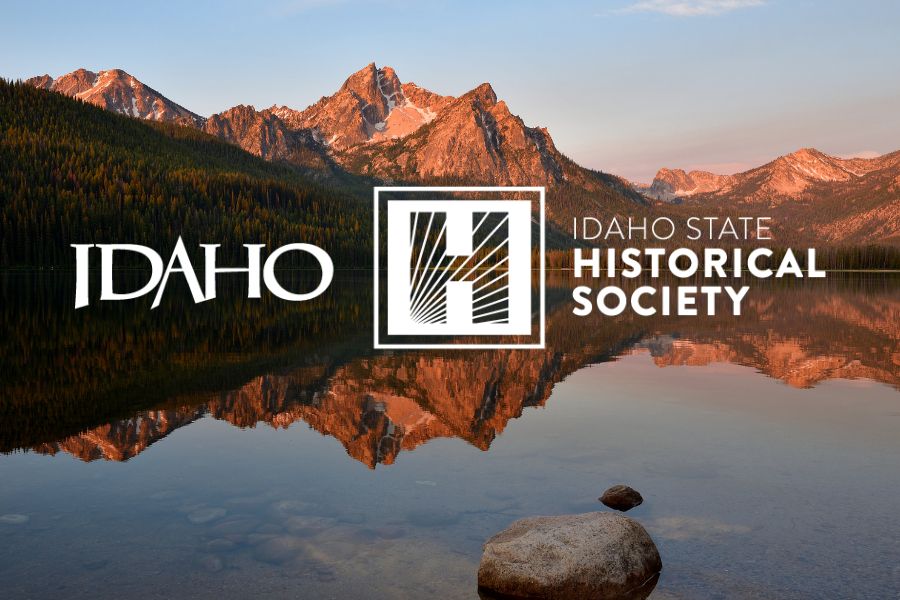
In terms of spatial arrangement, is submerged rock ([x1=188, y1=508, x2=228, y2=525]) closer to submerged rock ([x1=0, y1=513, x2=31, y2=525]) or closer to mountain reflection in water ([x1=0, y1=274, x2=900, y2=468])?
submerged rock ([x1=0, y1=513, x2=31, y2=525])

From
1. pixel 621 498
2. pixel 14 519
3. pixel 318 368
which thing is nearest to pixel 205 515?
pixel 14 519

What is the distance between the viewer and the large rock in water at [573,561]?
11.3 meters

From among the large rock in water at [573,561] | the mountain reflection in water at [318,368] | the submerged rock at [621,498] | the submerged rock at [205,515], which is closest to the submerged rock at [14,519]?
the submerged rock at [205,515]

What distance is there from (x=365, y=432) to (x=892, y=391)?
21.3m

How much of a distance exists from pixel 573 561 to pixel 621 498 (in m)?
4.12

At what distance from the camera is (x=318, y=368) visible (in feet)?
110

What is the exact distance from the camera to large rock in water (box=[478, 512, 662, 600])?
11305 mm

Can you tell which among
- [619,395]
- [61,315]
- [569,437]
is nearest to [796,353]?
[619,395]

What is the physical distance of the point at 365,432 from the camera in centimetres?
2181

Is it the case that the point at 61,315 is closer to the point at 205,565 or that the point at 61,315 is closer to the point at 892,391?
the point at 205,565

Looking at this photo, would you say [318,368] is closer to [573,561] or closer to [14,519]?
[14,519]

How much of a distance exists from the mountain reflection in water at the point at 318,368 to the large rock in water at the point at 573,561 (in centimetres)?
735

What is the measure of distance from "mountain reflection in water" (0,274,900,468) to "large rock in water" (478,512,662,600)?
7.35 m

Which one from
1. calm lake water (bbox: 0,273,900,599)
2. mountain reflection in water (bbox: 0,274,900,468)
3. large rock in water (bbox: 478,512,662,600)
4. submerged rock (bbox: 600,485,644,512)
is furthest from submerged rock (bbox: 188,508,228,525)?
submerged rock (bbox: 600,485,644,512)
